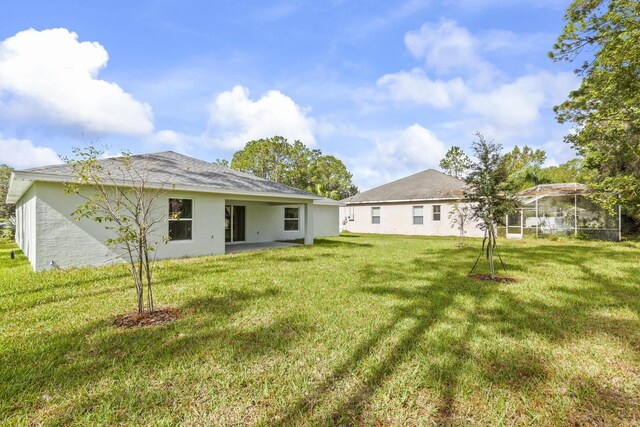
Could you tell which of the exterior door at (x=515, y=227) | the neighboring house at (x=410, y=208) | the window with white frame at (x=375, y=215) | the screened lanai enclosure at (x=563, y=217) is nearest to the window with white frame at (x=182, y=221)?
the neighboring house at (x=410, y=208)

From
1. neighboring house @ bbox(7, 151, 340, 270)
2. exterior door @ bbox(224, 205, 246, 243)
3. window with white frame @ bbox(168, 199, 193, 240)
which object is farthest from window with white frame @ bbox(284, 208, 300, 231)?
window with white frame @ bbox(168, 199, 193, 240)


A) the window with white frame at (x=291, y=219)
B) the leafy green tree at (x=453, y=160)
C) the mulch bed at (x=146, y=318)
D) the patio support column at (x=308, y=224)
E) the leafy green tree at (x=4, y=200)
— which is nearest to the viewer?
the mulch bed at (x=146, y=318)

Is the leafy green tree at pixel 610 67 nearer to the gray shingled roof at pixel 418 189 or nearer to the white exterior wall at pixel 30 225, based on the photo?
the gray shingled roof at pixel 418 189

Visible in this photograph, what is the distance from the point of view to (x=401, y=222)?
2295 centimetres

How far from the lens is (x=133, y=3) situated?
834 centimetres

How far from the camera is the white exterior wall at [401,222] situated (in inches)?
816

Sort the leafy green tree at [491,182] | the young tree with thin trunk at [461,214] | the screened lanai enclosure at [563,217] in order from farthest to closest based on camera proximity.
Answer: the screened lanai enclosure at [563,217] < the young tree with thin trunk at [461,214] < the leafy green tree at [491,182]

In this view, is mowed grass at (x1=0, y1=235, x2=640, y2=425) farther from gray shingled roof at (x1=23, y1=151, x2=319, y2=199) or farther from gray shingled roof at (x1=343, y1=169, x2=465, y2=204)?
gray shingled roof at (x1=343, y1=169, x2=465, y2=204)

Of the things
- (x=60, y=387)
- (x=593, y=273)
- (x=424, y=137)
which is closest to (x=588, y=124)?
(x=593, y=273)

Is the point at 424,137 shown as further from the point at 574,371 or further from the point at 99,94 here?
the point at 574,371

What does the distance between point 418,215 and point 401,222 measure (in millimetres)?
1413

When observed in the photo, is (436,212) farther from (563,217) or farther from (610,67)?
(610,67)

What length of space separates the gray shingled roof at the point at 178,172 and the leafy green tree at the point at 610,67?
1099 centimetres

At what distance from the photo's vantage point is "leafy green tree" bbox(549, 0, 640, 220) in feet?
28.9
